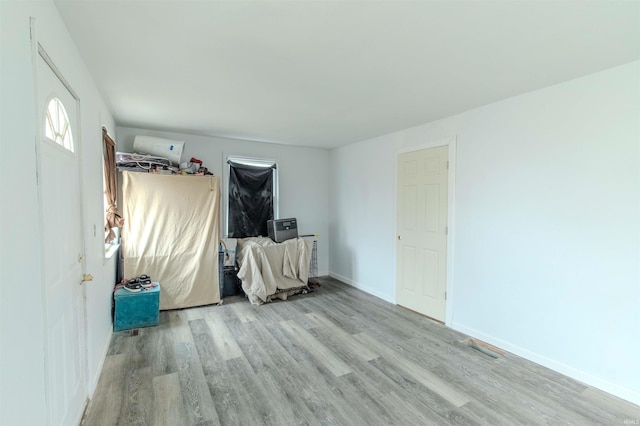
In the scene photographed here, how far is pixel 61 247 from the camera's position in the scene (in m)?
1.59

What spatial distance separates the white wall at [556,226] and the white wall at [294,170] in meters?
2.41

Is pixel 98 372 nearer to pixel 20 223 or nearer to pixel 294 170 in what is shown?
pixel 20 223

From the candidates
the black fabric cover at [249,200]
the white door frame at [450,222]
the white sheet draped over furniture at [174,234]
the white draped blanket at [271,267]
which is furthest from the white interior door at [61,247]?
the white door frame at [450,222]

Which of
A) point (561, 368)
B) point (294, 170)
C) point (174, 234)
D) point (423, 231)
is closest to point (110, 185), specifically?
point (174, 234)

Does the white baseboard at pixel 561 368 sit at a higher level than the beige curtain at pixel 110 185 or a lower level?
lower

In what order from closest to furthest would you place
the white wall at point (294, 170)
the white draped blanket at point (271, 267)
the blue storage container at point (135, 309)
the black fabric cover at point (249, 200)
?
1. the blue storage container at point (135, 309)
2. the white draped blanket at point (271, 267)
3. the white wall at point (294, 170)
4. the black fabric cover at point (249, 200)

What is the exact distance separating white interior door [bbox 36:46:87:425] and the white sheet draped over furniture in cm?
176

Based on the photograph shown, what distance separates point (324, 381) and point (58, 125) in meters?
2.47

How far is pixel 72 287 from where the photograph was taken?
177 cm

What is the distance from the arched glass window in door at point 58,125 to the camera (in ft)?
4.90

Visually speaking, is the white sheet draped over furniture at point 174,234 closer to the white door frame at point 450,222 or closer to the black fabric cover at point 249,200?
the black fabric cover at point 249,200

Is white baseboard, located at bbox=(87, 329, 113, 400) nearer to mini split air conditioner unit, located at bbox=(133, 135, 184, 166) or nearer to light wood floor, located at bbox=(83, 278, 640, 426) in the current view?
light wood floor, located at bbox=(83, 278, 640, 426)

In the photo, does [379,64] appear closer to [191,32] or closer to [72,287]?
[191,32]

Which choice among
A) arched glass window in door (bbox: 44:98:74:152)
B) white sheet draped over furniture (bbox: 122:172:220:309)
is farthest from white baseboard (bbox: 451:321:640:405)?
arched glass window in door (bbox: 44:98:74:152)
